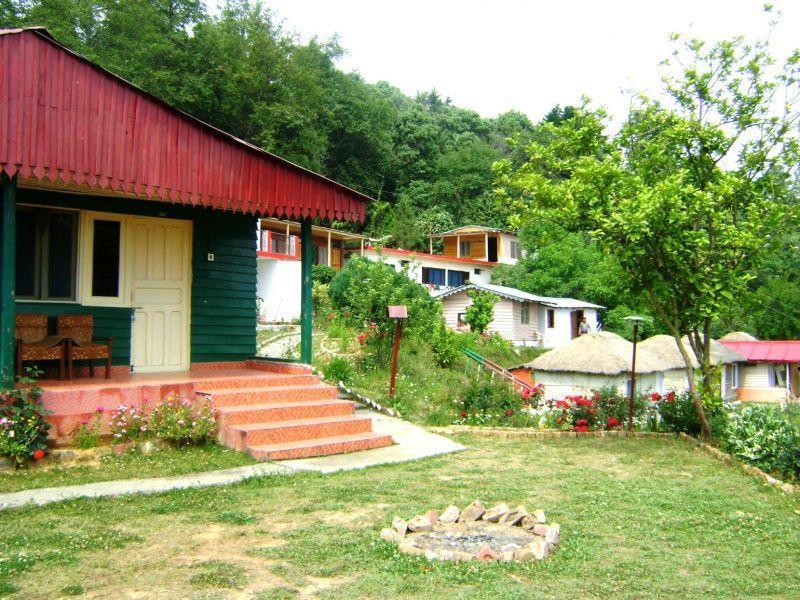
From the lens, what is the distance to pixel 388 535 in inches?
209

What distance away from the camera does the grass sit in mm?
7151

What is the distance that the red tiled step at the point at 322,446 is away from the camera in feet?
27.5

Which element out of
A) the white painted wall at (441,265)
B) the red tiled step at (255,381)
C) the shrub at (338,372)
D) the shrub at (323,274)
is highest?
the white painted wall at (441,265)

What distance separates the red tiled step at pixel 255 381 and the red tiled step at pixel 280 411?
45 cm

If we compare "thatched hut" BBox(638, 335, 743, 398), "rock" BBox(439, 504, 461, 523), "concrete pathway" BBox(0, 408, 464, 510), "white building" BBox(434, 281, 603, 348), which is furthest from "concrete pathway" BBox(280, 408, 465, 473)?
"white building" BBox(434, 281, 603, 348)

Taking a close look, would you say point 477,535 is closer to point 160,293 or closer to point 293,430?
point 293,430

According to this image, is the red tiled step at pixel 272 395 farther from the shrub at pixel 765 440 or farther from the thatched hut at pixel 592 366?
the thatched hut at pixel 592 366

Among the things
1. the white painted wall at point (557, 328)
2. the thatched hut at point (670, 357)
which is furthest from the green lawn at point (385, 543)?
the white painted wall at point (557, 328)

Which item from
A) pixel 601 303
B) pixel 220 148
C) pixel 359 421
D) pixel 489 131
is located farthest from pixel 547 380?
pixel 489 131

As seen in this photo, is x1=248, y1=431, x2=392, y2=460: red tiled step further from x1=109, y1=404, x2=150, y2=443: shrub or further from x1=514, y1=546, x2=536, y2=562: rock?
x1=514, y1=546, x2=536, y2=562: rock

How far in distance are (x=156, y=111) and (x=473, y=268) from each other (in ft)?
121

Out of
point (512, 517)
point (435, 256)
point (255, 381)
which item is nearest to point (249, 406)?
point (255, 381)

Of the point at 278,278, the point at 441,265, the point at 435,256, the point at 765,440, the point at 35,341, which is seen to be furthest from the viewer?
the point at 441,265

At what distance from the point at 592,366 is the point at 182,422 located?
15.3 meters
